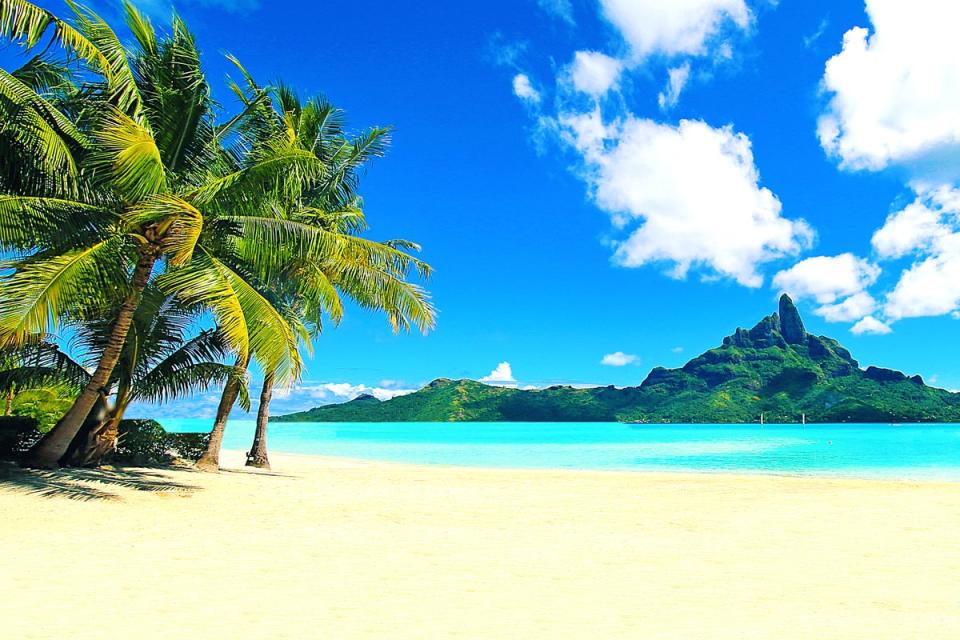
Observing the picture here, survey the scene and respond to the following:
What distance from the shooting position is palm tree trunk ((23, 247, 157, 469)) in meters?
10.1

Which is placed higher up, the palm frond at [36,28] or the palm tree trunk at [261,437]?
the palm frond at [36,28]

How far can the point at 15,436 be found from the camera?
11844 mm

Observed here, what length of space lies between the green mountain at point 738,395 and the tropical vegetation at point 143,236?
112m

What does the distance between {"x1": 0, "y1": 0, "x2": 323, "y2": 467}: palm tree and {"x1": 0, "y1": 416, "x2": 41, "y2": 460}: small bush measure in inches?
39.0

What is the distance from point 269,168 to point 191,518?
5.10 m

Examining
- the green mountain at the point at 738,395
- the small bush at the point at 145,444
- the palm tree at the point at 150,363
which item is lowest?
the small bush at the point at 145,444

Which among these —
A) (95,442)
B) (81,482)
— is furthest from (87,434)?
(81,482)

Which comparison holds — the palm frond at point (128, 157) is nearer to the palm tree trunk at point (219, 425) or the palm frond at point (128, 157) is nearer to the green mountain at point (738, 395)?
the palm tree trunk at point (219, 425)

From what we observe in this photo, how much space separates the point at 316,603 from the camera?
4688 millimetres

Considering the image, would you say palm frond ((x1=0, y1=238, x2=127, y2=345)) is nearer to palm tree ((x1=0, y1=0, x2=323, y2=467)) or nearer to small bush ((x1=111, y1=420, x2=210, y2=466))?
palm tree ((x1=0, y1=0, x2=323, y2=467))

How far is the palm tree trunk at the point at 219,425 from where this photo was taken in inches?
566

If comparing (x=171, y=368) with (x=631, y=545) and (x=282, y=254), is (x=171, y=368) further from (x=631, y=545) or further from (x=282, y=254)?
(x=631, y=545)

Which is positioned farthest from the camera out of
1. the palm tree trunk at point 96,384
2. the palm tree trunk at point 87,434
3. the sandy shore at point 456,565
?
the palm tree trunk at point 87,434

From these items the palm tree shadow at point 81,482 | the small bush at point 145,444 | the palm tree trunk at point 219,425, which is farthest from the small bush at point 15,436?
the palm tree trunk at point 219,425
